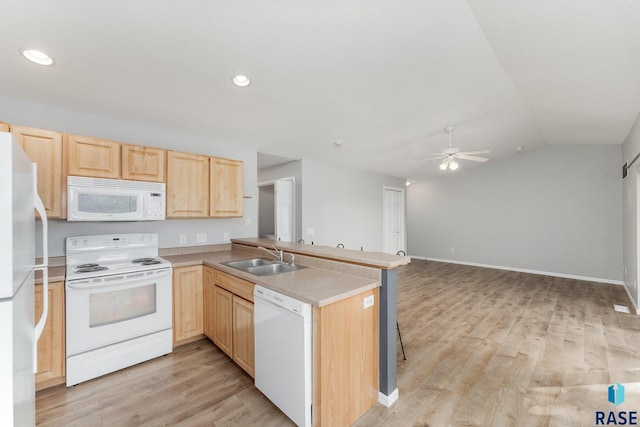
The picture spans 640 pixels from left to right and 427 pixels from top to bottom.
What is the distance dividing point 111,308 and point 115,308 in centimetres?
3

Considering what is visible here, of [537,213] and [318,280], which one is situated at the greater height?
[537,213]

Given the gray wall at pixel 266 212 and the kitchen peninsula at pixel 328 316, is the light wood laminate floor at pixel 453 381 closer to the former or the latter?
the kitchen peninsula at pixel 328 316

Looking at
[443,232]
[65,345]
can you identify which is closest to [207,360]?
[65,345]

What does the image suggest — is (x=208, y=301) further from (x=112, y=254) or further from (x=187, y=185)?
(x=187, y=185)

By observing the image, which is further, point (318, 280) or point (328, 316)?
point (318, 280)

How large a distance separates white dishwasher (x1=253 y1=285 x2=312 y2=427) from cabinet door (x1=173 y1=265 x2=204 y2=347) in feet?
3.76

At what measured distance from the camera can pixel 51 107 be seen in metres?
2.65

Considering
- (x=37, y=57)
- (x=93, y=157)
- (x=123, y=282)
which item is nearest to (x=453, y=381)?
(x=123, y=282)

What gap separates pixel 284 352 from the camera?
1.79 metres

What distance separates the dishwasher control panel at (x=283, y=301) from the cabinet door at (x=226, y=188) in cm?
160

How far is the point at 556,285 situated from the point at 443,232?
9.57 feet

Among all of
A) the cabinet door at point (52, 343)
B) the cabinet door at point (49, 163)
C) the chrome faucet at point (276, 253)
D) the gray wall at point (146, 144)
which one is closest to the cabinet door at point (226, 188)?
the gray wall at point (146, 144)

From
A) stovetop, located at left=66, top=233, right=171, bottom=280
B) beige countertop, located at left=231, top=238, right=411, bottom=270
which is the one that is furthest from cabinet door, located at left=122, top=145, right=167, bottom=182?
beige countertop, located at left=231, top=238, right=411, bottom=270

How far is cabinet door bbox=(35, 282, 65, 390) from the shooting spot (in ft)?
6.81
